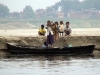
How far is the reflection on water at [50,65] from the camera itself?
22.4 m

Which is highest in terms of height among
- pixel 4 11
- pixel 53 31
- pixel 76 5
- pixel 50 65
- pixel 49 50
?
pixel 53 31

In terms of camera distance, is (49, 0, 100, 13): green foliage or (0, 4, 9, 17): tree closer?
(0, 4, 9, 17): tree

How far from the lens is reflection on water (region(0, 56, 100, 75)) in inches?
882

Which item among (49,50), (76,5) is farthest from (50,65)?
(76,5)

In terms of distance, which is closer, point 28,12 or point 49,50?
point 49,50

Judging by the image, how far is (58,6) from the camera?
173625 millimetres

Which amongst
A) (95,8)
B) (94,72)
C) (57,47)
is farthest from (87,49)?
(95,8)

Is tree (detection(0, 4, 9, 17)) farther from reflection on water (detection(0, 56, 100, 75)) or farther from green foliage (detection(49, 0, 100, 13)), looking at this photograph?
reflection on water (detection(0, 56, 100, 75))

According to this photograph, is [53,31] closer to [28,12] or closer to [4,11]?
[4,11]

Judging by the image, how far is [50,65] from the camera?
25.0 metres

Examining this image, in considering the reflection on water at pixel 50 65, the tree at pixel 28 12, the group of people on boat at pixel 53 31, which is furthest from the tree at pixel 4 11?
the reflection on water at pixel 50 65

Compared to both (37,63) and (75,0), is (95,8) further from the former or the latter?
(37,63)

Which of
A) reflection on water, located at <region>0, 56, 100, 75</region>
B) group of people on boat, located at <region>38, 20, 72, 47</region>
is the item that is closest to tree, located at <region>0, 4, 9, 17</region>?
group of people on boat, located at <region>38, 20, 72, 47</region>

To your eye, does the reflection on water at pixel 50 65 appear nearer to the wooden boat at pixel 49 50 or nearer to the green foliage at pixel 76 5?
the wooden boat at pixel 49 50
